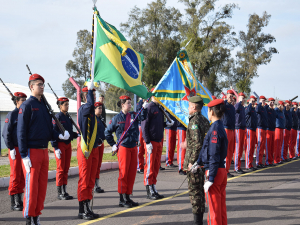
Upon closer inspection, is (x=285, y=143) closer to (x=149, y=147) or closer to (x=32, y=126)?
(x=149, y=147)

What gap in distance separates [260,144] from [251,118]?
3.54 feet

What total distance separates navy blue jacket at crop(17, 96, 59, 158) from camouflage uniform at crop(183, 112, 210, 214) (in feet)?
7.46

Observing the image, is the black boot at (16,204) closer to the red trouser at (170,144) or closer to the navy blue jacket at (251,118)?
the red trouser at (170,144)

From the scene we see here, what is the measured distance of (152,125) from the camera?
707cm

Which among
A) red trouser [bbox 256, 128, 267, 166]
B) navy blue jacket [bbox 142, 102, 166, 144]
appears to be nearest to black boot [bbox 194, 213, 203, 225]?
navy blue jacket [bbox 142, 102, 166, 144]

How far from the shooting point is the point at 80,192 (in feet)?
18.1

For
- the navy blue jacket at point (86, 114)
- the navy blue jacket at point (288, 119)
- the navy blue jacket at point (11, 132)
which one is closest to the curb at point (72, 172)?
the navy blue jacket at point (11, 132)

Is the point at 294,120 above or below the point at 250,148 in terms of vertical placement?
above

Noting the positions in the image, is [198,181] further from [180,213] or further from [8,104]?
[8,104]

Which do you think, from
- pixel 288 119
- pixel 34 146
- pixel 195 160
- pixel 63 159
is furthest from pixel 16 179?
pixel 288 119

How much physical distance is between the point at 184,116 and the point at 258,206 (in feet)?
8.20

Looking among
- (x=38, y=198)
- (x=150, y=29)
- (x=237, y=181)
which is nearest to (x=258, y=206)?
(x=237, y=181)

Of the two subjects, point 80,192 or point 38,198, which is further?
point 80,192

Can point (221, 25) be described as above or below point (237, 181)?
above
